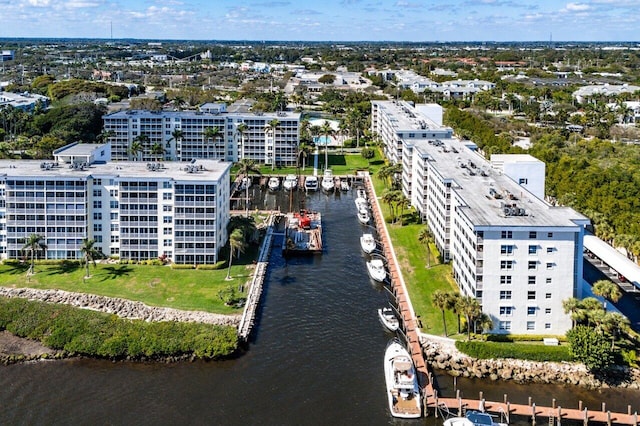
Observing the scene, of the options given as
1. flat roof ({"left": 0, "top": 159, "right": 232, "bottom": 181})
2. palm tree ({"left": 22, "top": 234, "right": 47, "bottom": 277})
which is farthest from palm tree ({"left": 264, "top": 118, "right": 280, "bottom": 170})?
palm tree ({"left": 22, "top": 234, "right": 47, "bottom": 277})

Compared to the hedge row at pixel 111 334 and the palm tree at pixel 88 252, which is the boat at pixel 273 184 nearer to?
the palm tree at pixel 88 252

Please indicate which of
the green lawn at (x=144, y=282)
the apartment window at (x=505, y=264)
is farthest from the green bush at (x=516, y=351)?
→ the green lawn at (x=144, y=282)

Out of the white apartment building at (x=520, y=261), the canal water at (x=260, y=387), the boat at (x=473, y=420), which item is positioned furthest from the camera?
the white apartment building at (x=520, y=261)

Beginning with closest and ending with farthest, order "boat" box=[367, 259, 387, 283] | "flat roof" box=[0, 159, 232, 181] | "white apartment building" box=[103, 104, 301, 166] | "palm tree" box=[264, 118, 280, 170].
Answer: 1. "boat" box=[367, 259, 387, 283]
2. "flat roof" box=[0, 159, 232, 181]
3. "palm tree" box=[264, 118, 280, 170]
4. "white apartment building" box=[103, 104, 301, 166]

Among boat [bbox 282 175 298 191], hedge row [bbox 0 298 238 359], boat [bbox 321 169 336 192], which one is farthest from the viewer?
boat [bbox 321 169 336 192]

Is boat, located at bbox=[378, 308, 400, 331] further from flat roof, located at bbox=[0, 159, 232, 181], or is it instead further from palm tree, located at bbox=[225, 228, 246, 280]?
flat roof, located at bbox=[0, 159, 232, 181]
